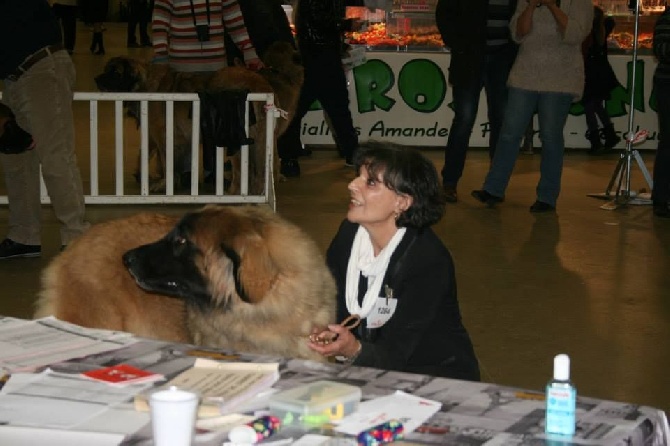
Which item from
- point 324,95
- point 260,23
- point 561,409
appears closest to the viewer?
point 561,409

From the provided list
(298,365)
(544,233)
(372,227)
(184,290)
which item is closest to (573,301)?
(544,233)

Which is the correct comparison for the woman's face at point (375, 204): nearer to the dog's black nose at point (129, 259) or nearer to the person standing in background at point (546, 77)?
the dog's black nose at point (129, 259)

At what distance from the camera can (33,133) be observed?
6.26 meters

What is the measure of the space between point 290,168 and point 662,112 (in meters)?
3.45

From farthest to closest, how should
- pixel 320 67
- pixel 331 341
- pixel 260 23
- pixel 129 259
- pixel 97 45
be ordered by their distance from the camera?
pixel 97 45
pixel 320 67
pixel 260 23
pixel 129 259
pixel 331 341

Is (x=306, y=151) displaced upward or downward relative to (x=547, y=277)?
upward

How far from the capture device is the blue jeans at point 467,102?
8.77 meters

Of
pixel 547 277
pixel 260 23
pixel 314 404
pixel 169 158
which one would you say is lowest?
pixel 547 277

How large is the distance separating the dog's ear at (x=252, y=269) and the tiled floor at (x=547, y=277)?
1868 mm

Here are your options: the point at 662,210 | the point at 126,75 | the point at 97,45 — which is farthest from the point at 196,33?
the point at 97,45

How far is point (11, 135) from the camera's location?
612 centimetres

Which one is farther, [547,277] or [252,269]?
[547,277]

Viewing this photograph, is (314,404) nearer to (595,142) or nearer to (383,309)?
(383,309)

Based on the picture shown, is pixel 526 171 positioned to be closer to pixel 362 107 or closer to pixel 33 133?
pixel 362 107
